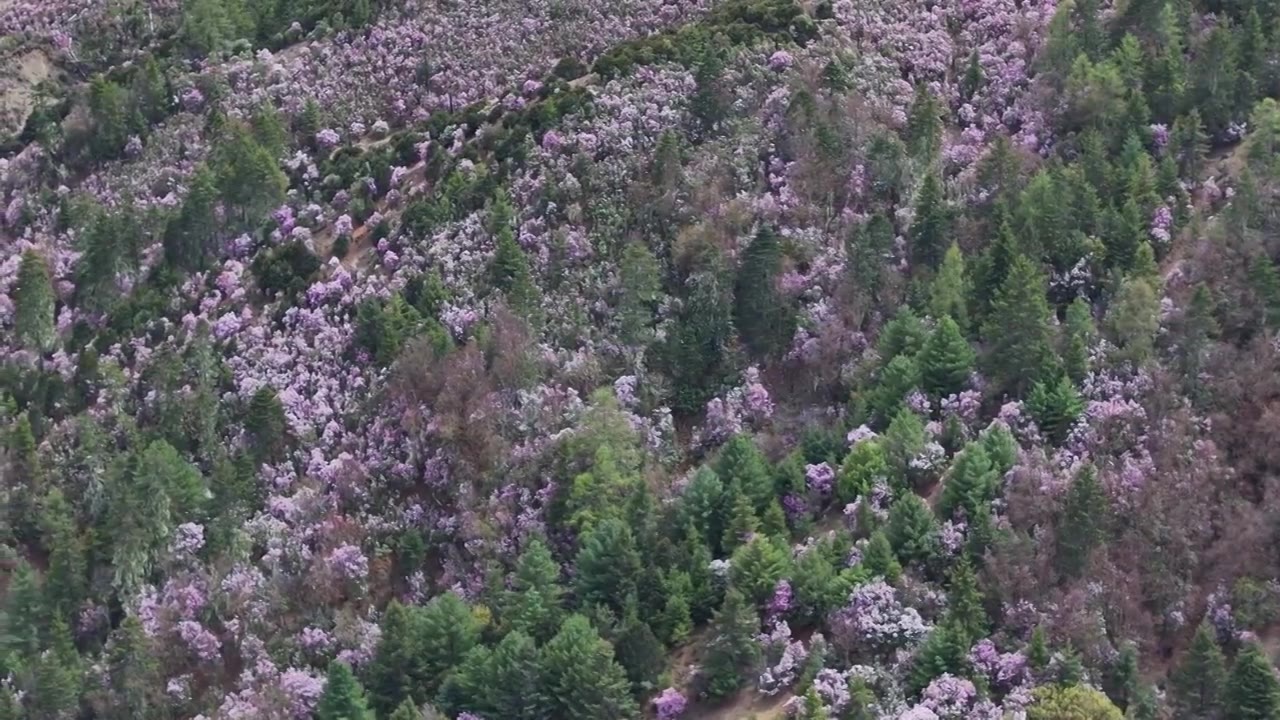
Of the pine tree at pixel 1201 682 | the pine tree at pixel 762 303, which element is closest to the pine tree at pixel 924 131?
the pine tree at pixel 762 303

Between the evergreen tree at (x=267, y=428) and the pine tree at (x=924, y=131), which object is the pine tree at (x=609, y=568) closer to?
the evergreen tree at (x=267, y=428)

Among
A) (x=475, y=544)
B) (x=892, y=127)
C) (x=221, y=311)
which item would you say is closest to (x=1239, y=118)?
(x=892, y=127)

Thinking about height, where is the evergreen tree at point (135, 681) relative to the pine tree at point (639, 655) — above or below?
below

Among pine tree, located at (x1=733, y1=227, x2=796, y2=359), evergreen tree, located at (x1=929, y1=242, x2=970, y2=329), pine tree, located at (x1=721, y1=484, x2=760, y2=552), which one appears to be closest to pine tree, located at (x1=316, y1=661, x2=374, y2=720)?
pine tree, located at (x1=721, y1=484, x2=760, y2=552)

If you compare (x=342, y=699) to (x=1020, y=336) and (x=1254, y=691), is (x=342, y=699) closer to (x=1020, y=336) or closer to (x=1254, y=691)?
(x=1020, y=336)

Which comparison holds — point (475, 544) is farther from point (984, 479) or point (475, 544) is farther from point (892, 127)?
point (892, 127)

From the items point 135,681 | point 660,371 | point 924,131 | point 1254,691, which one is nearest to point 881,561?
point 1254,691


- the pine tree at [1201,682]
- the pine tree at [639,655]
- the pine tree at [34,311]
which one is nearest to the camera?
the pine tree at [1201,682]
